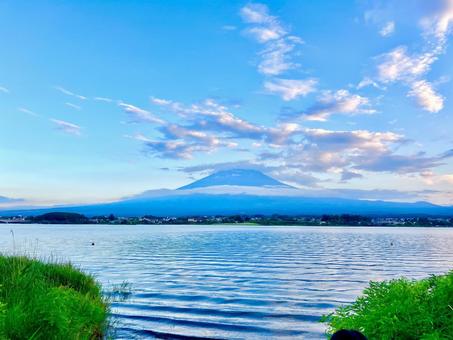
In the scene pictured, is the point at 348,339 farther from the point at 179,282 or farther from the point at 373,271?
the point at 373,271

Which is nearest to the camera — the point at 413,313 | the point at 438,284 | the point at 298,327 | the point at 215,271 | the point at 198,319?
the point at 413,313

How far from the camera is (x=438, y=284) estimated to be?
949 centimetres

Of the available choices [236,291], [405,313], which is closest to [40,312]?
[405,313]

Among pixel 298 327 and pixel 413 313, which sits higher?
pixel 413 313

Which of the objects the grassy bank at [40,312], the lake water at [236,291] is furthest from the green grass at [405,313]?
the lake water at [236,291]

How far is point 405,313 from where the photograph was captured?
8695 millimetres

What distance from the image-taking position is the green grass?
8484mm

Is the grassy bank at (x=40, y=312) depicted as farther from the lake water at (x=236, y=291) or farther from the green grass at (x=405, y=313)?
the green grass at (x=405, y=313)

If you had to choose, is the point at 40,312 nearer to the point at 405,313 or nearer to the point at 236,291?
the point at 405,313

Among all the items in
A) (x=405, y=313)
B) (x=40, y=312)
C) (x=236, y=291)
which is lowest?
(x=236, y=291)

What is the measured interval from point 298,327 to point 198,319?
4.76m

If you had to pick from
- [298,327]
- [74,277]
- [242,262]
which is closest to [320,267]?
[242,262]

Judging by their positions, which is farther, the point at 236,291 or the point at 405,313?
the point at 236,291

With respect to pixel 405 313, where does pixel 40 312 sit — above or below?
below
